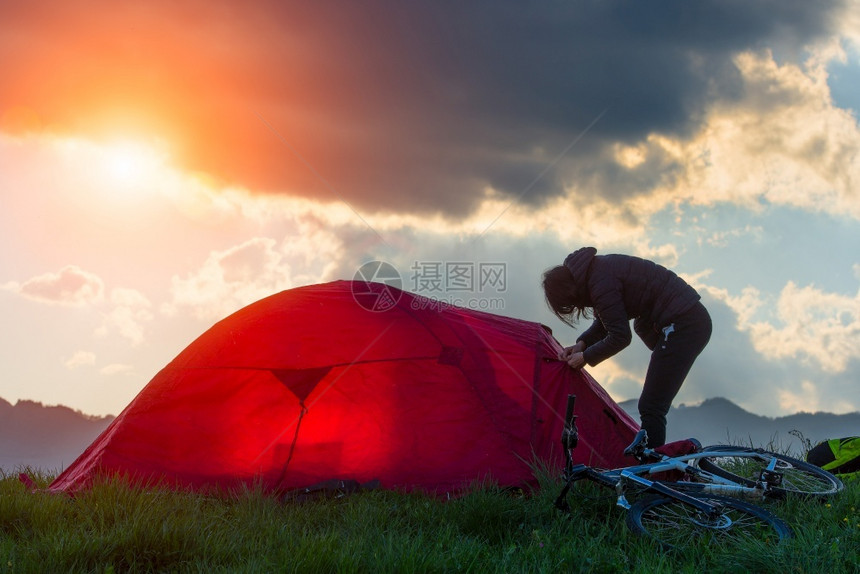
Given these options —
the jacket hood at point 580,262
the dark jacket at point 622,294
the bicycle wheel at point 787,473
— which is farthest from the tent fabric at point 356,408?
the bicycle wheel at point 787,473

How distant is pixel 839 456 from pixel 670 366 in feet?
6.67

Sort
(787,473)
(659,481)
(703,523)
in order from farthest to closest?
(787,473) < (659,481) < (703,523)

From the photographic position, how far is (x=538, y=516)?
495 cm

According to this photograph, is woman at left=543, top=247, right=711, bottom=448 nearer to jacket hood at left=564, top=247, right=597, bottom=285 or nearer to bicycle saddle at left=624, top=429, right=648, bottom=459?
jacket hood at left=564, top=247, right=597, bottom=285

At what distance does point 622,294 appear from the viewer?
6180 mm

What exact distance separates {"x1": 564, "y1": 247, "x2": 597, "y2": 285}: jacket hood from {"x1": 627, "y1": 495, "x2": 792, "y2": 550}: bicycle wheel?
2.01 meters

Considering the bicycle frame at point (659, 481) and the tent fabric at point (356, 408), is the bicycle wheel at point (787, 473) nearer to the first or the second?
the bicycle frame at point (659, 481)

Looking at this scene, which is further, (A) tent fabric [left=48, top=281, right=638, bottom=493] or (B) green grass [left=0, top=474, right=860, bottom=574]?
(A) tent fabric [left=48, top=281, right=638, bottom=493]

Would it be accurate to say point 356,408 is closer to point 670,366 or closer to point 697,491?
point 670,366

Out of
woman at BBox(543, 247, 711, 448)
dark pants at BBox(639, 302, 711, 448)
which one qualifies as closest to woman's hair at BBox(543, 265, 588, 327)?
woman at BBox(543, 247, 711, 448)

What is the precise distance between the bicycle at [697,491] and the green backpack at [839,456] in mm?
1157

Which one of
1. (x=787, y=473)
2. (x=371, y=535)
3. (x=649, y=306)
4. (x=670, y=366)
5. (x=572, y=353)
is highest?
(x=649, y=306)

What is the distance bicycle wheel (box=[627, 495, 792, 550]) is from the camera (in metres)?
4.21

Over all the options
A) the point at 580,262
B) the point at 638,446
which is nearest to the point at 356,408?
the point at 580,262
